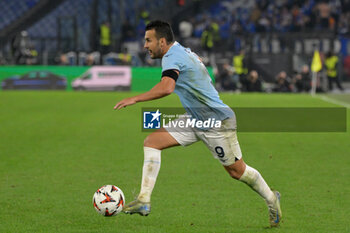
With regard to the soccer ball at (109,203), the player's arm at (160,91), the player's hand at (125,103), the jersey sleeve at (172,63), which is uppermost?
the jersey sleeve at (172,63)

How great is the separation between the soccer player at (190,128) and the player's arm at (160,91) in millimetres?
160

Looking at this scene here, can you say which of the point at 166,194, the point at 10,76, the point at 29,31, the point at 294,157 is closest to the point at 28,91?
the point at 10,76

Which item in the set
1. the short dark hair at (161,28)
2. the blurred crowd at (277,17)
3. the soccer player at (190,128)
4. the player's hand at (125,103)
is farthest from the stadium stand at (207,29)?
the player's hand at (125,103)

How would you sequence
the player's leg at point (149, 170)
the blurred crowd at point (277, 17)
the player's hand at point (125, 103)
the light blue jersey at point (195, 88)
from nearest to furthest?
the player's hand at point (125, 103) < the light blue jersey at point (195, 88) < the player's leg at point (149, 170) < the blurred crowd at point (277, 17)

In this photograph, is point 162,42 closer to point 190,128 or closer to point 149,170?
point 190,128

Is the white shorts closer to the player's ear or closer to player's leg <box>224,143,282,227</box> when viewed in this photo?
player's leg <box>224,143,282,227</box>

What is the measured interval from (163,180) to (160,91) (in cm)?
391

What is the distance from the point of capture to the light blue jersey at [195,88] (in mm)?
6812

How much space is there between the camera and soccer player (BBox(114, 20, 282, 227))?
6.87m

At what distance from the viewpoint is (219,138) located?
702cm

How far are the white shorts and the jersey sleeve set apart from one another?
67 centimetres

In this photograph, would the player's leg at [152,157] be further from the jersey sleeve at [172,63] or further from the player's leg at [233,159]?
the jersey sleeve at [172,63]

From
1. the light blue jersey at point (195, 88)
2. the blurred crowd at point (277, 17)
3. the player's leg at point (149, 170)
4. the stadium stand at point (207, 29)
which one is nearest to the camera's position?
the light blue jersey at point (195, 88)

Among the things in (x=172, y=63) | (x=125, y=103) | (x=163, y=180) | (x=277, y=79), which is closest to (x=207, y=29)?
(x=277, y=79)
